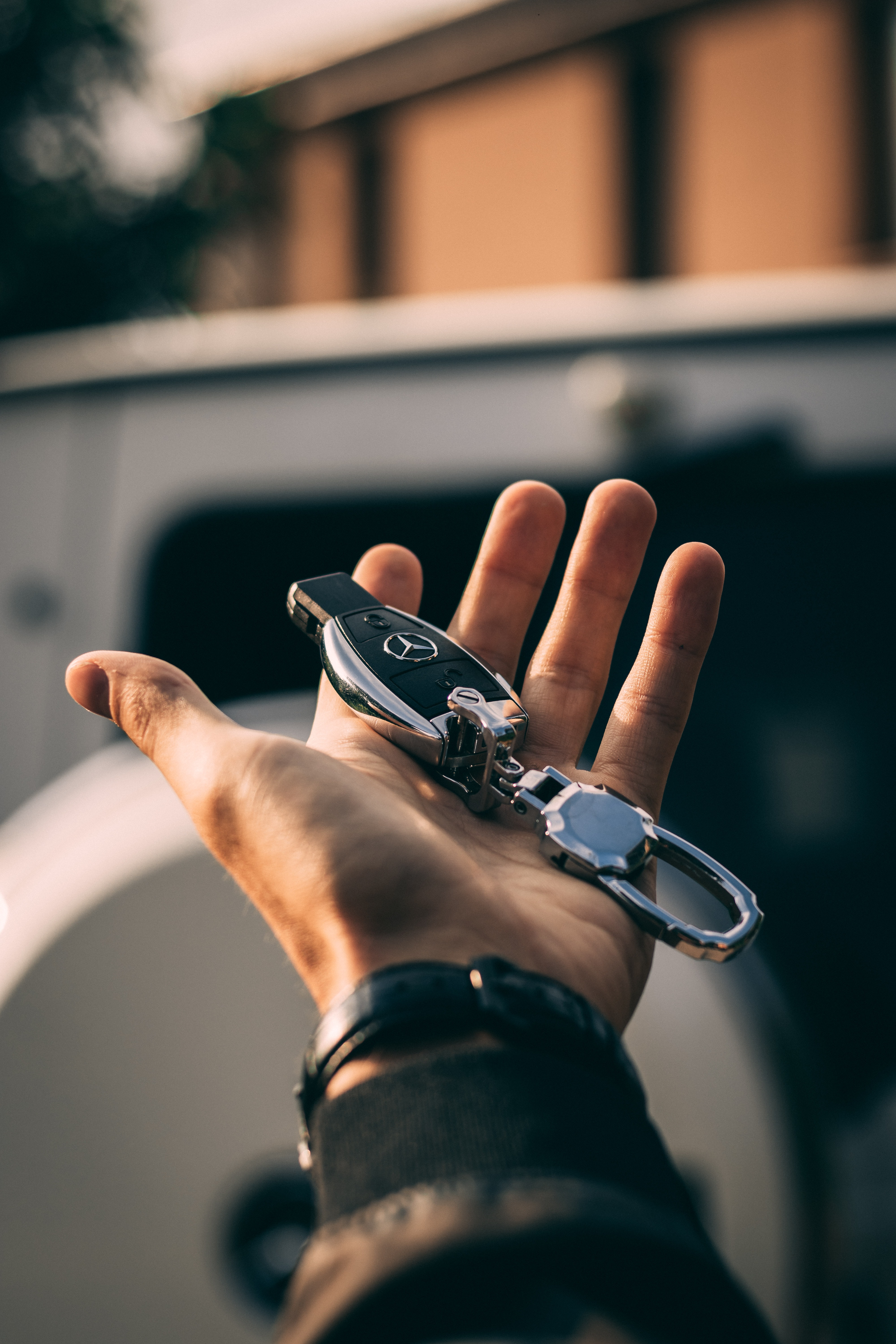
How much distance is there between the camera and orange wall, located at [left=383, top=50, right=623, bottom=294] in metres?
6.42

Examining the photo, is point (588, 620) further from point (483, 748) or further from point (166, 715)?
point (166, 715)

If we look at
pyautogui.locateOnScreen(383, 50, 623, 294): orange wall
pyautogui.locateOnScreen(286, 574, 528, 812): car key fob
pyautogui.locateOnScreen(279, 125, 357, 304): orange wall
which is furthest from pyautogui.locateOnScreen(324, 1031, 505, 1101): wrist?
pyautogui.locateOnScreen(279, 125, 357, 304): orange wall

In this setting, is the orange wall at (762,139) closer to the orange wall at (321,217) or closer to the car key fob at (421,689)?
the orange wall at (321,217)

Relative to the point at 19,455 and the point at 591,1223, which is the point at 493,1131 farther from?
the point at 19,455

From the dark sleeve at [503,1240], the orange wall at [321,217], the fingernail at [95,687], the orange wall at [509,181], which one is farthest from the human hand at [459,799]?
the orange wall at [321,217]

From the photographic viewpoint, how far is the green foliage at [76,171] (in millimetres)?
5984

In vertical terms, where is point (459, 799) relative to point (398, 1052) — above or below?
above

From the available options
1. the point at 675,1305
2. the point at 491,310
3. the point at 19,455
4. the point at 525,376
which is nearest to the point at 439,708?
the point at 675,1305

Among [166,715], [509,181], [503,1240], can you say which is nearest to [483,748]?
[166,715]

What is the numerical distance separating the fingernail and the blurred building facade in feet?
19.1

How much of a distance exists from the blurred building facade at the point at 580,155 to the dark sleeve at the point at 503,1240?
6159 millimetres

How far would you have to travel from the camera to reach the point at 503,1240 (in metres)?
0.73

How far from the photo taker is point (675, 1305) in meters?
0.75

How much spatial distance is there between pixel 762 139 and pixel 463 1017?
6.46 meters
